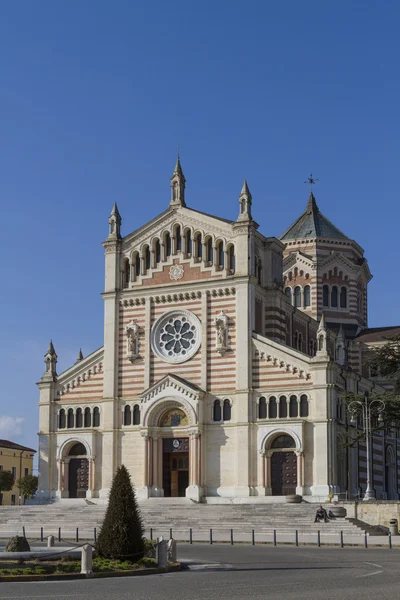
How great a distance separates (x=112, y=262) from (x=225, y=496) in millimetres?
18401

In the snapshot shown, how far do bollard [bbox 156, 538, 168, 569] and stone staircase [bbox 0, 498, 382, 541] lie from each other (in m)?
19.0

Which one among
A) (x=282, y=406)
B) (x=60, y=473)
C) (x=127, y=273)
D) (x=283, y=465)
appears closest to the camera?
(x=283, y=465)

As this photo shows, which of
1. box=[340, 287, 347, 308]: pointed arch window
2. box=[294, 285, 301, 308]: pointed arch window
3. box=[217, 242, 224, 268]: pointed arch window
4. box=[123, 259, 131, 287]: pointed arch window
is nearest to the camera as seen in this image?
box=[217, 242, 224, 268]: pointed arch window

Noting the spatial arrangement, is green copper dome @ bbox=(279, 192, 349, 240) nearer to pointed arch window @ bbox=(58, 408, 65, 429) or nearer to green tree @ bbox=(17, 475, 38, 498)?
pointed arch window @ bbox=(58, 408, 65, 429)

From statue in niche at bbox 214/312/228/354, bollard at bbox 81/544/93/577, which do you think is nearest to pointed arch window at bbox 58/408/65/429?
statue in niche at bbox 214/312/228/354

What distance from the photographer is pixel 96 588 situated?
25.0m

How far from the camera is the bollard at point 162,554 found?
30242 mm

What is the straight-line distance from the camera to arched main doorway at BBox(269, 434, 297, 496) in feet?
204

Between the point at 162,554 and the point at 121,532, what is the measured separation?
141 cm

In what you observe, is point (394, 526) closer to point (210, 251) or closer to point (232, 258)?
point (232, 258)

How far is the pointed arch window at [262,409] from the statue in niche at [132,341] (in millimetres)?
9699

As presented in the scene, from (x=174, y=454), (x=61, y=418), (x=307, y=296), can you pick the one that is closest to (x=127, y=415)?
(x=174, y=454)

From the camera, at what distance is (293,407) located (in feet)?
205

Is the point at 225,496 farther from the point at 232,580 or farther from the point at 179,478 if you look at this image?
the point at 232,580
